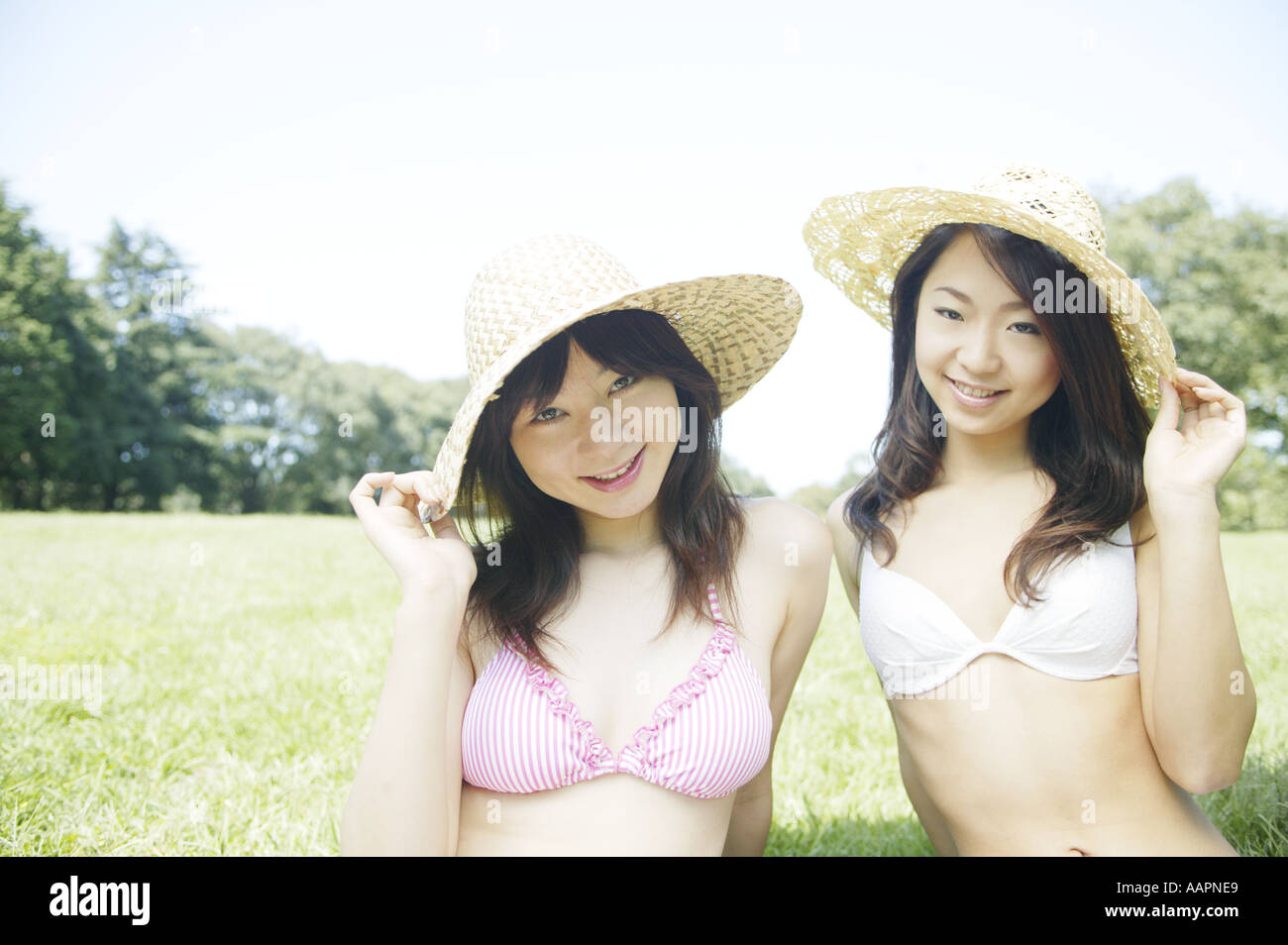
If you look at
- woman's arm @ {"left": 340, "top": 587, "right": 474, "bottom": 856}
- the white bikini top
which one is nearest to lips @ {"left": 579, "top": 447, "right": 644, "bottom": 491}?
woman's arm @ {"left": 340, "top": 587, "right": 474, "bottom": 856}

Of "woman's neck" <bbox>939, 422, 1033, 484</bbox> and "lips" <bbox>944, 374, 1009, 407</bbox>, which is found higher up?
"lips" <bbox>944, 374, 1009, 407</bbox>

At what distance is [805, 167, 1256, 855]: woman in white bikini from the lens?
2.11 metres

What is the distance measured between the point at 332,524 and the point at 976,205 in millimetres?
16607

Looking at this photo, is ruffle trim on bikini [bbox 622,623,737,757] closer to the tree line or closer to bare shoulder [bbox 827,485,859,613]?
bare shoulder [bbox 827,485,859,613]

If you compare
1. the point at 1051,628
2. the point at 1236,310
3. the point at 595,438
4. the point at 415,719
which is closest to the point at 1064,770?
the point at 1051,628

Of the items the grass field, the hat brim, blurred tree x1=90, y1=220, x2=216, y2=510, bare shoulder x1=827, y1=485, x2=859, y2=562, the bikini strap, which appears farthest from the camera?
blurred tree x1=90, y1=220, x2=216, y2=510

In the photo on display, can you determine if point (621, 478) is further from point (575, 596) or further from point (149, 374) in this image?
point (149, 374)

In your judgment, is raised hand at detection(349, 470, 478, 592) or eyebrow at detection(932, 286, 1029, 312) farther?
eyebrow at detection(932, 286, 1029, 312)

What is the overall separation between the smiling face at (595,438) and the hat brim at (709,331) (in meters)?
0.13

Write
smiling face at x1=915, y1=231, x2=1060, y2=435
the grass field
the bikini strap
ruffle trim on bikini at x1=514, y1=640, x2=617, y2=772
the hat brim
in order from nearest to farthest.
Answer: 1. the hat brim
2. ruffle trim on bikini at x1=514, y1=640, x2=617, y2=772
3. smiling face at x1=915, y1=231, x2=1060, y2=435
4. the bikini strap
5. the grass field

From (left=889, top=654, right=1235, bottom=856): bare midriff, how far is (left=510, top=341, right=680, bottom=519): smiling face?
3.34ft

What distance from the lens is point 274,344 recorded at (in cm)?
5159

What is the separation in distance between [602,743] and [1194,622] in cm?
144
